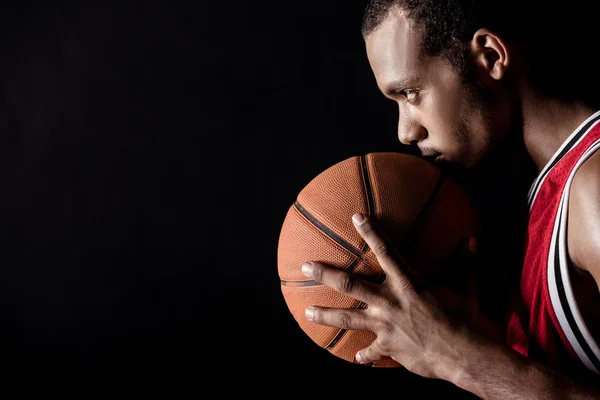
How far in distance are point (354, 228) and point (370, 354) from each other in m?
0.25

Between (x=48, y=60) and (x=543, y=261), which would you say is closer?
(x=543, y=261)

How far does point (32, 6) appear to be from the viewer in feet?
5.62

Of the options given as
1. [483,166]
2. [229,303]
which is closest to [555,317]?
[483,166]

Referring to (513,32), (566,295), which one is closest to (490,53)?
(513,32)

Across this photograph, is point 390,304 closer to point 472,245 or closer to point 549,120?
point 472,245

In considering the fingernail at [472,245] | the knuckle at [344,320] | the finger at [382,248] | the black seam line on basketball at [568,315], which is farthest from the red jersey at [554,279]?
the knuckle at [344,320]

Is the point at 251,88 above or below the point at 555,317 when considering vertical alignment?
above

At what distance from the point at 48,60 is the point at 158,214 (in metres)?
0.61

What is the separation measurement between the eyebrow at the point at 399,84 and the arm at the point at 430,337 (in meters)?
0.32

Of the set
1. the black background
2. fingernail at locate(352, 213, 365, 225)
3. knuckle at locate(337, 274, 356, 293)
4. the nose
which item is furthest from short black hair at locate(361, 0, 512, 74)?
the black background

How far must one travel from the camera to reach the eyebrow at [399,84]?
105cm

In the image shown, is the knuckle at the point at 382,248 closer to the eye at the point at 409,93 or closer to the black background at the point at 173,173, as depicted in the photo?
the eye at the point at 409,93

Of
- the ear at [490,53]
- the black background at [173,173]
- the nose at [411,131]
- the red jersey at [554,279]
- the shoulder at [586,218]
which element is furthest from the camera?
the black background at [173,173]

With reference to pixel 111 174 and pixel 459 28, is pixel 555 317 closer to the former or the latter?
pixel 459 28
